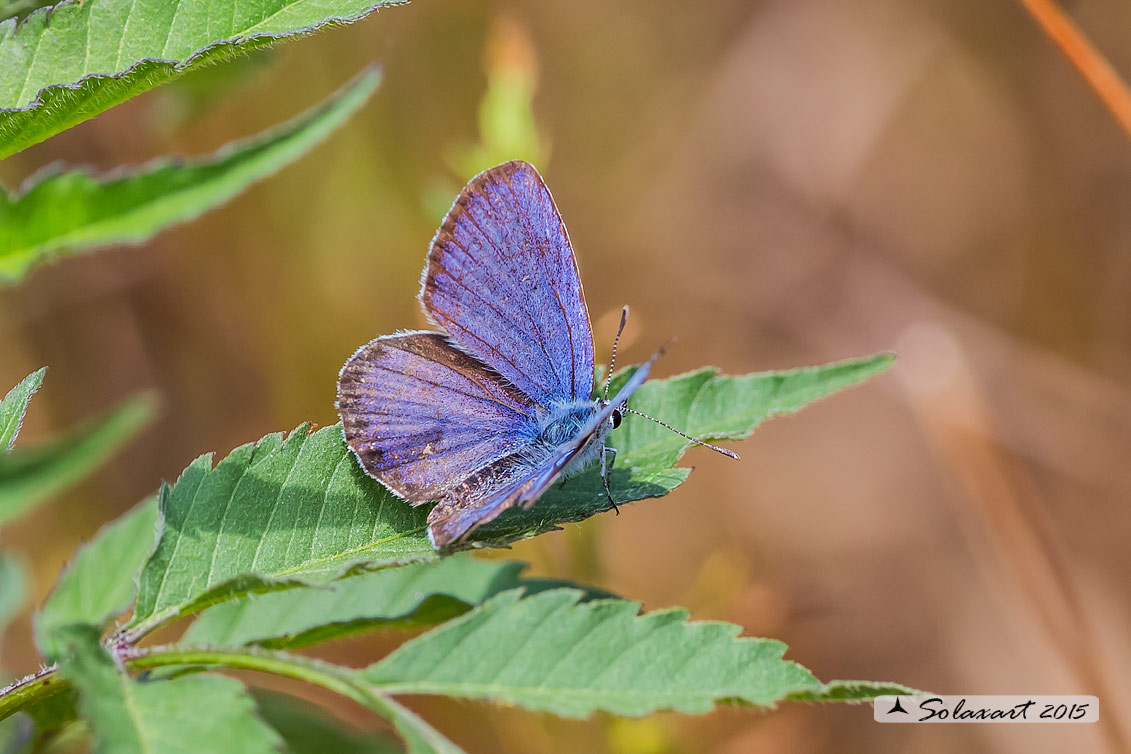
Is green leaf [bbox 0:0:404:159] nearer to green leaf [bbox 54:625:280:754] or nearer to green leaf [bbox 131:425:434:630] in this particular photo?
green leaf [bbox 131:425:434:630]

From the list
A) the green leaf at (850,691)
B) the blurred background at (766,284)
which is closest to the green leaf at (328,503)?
the green leaf at (850,691)

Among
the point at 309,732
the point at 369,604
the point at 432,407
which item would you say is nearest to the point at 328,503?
the point at 369,604

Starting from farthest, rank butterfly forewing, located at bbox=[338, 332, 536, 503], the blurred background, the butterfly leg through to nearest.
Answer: the blurred background → butterfly forewing, located at bbox=[338, 332, 536, 503] → the butterfly leg

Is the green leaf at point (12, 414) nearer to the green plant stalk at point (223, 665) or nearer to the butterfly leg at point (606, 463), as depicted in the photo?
the green plant stalk at point (223, 665)

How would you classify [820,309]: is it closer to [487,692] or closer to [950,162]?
[950,162]

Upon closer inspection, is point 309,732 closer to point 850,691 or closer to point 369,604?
point 369,604

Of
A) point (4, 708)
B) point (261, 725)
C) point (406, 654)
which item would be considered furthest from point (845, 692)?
point (4, 708)

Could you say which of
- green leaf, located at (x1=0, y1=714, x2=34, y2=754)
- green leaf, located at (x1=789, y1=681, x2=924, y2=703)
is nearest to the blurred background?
green leaf, located at (x1=0, y1=714, x2=34, y2=754)
